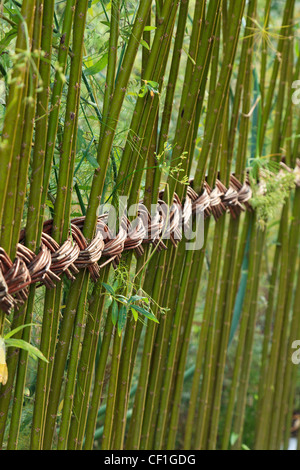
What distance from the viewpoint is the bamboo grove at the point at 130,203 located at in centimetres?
55

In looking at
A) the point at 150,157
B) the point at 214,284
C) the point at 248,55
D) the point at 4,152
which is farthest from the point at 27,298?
the point at 248,55

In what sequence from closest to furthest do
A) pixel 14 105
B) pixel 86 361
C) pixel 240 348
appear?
1. pixel 14 105
2. pixel 86 361
3. pixel 240 348

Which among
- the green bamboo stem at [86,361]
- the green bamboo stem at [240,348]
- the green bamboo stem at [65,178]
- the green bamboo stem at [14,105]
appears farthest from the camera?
the green bamboo stem at [240,348]

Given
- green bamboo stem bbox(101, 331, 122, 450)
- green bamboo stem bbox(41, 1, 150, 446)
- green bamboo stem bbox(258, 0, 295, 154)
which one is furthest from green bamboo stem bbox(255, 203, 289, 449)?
green bamboo stem bbox(41, 1, 150, 446)

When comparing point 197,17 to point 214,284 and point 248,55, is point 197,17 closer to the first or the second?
point 248,55

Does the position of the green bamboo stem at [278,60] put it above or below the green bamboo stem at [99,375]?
above

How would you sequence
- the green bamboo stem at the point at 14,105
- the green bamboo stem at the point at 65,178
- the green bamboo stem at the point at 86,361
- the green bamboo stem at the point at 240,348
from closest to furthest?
the green bamboo stem at the point at 14,105
the green bamboo stem at the point at 65,178
the green bamboo stem at the point at 86,361
the green bamboo stem at the point at 240,348

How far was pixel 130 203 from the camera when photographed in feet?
2.41

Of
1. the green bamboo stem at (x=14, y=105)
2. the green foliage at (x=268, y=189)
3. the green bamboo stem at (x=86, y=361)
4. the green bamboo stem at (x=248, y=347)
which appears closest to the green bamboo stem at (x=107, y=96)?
the green bamboo stem at (x=86, y=361)

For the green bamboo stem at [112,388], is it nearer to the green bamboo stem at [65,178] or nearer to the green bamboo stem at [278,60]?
the green bamboo stem at [65,178]

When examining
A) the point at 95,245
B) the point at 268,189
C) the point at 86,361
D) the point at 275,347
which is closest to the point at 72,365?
the point at 86,361

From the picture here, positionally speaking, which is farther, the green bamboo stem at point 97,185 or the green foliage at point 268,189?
the green foliage at point 268,189

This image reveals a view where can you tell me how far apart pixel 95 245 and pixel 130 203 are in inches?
4.9

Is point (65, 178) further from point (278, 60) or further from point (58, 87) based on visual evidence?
point (278, 60)
